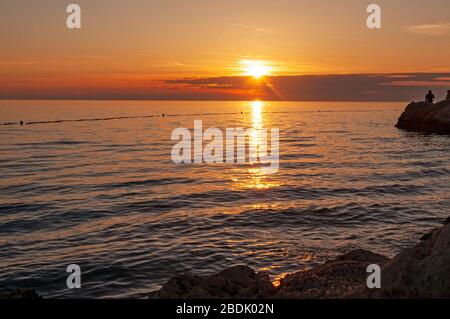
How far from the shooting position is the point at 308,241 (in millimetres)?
15875

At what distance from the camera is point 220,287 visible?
876 cm

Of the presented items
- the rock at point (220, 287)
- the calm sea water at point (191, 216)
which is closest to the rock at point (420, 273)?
the rock at point (220, 287)

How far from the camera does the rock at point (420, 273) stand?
669cm

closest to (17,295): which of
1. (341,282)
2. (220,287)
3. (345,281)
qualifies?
(220,287)

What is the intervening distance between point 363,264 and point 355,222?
8735mm

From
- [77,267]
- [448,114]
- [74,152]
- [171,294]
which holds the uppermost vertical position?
[448,114]

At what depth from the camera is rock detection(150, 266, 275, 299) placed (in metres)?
8.30

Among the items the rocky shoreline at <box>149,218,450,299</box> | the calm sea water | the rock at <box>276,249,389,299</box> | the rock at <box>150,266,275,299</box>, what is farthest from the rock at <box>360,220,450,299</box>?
the calm sea water

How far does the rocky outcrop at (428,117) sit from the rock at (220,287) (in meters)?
63.9

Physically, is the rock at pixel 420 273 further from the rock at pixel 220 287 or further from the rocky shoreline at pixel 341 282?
the rock at pixel 220 287

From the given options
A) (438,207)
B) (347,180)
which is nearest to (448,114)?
(347,180)

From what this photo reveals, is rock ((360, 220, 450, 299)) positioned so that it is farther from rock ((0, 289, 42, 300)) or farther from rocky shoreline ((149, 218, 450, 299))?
rock ((0, 289, 42, 300))

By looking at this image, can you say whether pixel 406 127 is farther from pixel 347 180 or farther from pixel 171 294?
pixel 171 294

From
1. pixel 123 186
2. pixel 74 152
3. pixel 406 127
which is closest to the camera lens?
pixel 123 186
